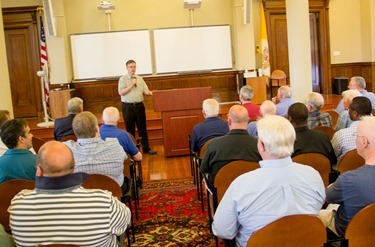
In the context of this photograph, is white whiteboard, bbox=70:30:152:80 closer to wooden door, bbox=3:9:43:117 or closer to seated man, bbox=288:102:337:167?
wooden door, bbox=3:9:43:117

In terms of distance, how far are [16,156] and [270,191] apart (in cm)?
201

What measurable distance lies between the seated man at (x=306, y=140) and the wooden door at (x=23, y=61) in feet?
27.7

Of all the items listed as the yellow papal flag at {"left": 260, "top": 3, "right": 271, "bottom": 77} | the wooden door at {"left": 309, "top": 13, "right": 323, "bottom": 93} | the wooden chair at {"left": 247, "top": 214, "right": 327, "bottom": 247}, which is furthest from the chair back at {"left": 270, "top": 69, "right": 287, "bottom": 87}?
the wooden chair at {"left": 247, "top": 214, "right": 327, "bottom": 247}

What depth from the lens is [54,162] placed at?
6.66 feet

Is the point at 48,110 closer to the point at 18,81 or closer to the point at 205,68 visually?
the point at 18,81

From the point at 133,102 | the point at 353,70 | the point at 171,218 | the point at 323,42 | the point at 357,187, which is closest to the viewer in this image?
the point at 357,187

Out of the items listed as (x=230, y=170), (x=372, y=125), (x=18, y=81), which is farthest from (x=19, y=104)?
(x=372, y=125)

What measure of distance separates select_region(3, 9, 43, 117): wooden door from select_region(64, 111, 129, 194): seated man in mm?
7719

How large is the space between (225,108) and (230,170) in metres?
6.43

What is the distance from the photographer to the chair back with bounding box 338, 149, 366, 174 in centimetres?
313

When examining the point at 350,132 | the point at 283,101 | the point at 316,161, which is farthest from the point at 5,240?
the point at 283,101

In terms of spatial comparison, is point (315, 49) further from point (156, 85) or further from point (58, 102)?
point (58, 102)

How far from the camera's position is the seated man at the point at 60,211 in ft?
6.50

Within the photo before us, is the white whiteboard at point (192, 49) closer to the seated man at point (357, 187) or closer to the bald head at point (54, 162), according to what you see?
the seated man at point (357, 187)
